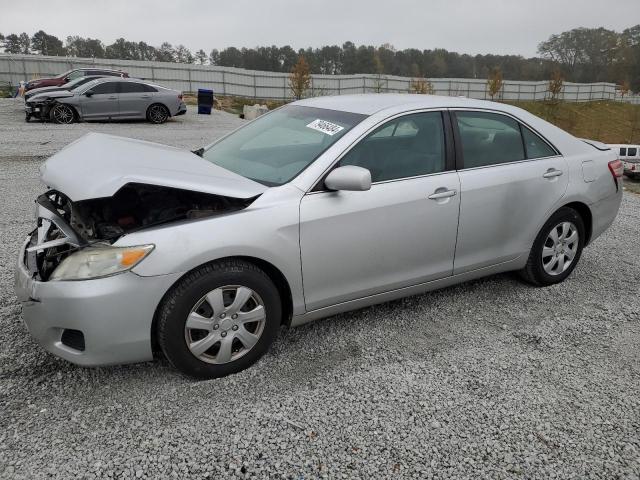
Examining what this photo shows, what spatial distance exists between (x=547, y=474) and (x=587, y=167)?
2785mm

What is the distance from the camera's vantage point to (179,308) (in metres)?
2.58

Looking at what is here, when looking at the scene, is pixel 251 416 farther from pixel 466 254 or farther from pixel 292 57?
pixel 292 57

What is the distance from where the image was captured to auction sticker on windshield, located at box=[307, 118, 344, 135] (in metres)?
3.29

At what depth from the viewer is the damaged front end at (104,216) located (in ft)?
8.81

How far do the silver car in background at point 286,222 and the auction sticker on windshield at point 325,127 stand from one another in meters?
0.02

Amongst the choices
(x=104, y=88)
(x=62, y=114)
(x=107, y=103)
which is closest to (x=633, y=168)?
(x=107, y=103)

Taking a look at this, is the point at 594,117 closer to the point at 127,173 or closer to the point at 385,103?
the point at 385,103

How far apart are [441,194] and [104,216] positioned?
2114 millimetres

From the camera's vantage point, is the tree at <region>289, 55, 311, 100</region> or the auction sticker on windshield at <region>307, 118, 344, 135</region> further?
the tree at <region>289, 55, 311, 100</region>

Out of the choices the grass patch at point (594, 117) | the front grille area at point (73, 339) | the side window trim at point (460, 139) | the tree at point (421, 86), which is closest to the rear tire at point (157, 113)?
the side window trim at point (460, 139)

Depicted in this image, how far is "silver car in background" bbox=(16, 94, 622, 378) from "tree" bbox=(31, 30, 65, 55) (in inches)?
2801

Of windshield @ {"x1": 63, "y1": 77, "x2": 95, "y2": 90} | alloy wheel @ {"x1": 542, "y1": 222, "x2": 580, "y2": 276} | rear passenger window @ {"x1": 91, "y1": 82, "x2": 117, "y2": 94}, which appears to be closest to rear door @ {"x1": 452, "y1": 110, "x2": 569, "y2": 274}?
alloy wheel @ {"x1": 542, "y1": 222, "x2": 580, "y2": 276}

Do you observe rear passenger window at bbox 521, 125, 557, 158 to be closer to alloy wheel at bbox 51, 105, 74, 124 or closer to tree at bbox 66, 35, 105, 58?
alloy wheel at bbox 51, 105, 74, 124

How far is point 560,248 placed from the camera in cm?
418
